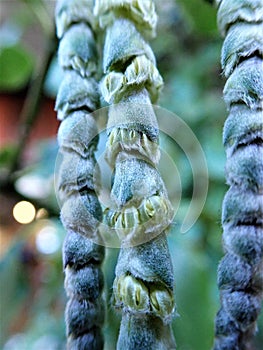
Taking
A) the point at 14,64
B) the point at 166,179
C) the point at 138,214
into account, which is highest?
the point at 14,64

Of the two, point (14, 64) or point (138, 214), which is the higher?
point (14, 64)

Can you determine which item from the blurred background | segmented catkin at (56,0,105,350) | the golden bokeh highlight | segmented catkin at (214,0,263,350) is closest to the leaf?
the blurred background

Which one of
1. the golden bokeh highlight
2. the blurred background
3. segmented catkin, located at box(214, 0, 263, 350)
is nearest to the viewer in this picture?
segmented catkin, located at box(214, 0, 263, 350)

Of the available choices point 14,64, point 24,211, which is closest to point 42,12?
point 14,64

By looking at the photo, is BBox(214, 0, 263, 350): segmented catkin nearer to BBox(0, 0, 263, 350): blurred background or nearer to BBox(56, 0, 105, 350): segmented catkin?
BBox(56, 0, 105, 350): segmented catkin

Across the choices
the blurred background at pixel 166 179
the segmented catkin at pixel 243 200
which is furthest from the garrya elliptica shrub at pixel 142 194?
the blurred background at pixel 166 179

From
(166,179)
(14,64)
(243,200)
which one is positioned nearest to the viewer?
(243,200)

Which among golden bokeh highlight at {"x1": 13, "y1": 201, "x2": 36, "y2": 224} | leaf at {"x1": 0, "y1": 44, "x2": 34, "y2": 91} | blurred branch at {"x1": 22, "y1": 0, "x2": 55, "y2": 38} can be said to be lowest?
golden bokeh highlight at {"x1": 13, "y1": 201, "x2": 36, "y2": 224}

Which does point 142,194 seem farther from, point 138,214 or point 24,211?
point 24,211
